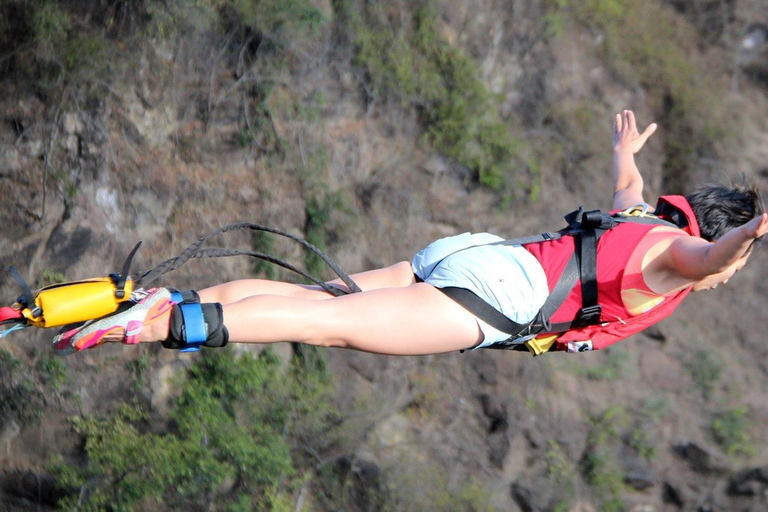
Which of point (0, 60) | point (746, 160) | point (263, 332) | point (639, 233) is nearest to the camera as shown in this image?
point (263, 332)

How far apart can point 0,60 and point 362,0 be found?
10.3ft

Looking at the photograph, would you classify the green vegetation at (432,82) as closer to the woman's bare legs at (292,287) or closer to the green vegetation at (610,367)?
the green vegetation at (610,367)

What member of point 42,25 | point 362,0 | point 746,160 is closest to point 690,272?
point 42,25

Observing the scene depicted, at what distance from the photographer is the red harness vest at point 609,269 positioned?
2.97 meters

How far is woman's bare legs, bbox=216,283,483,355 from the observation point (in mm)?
2549

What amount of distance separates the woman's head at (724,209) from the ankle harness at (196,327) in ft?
6.35

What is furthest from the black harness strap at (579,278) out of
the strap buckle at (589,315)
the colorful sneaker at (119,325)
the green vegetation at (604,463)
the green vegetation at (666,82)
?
the green vegetation at (666,82)

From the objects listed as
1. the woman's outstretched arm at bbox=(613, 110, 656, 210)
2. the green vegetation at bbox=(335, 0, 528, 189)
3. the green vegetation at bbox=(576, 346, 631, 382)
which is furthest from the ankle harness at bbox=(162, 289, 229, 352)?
the green vegetation at bbox=(576, 346, 631, 382)

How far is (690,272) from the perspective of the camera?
9.08ft

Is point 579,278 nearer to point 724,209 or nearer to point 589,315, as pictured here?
point 589,315

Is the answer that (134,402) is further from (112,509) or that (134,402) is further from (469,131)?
(469,131)

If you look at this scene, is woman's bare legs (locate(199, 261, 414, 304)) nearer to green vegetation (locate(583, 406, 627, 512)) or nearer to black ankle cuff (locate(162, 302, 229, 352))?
black ankle cuff (locate(162, 302, 229, 352))

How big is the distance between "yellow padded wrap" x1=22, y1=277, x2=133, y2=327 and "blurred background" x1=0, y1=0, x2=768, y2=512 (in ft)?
9.40

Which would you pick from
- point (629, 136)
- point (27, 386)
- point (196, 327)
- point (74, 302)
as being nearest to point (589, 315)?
point (629, 136)
